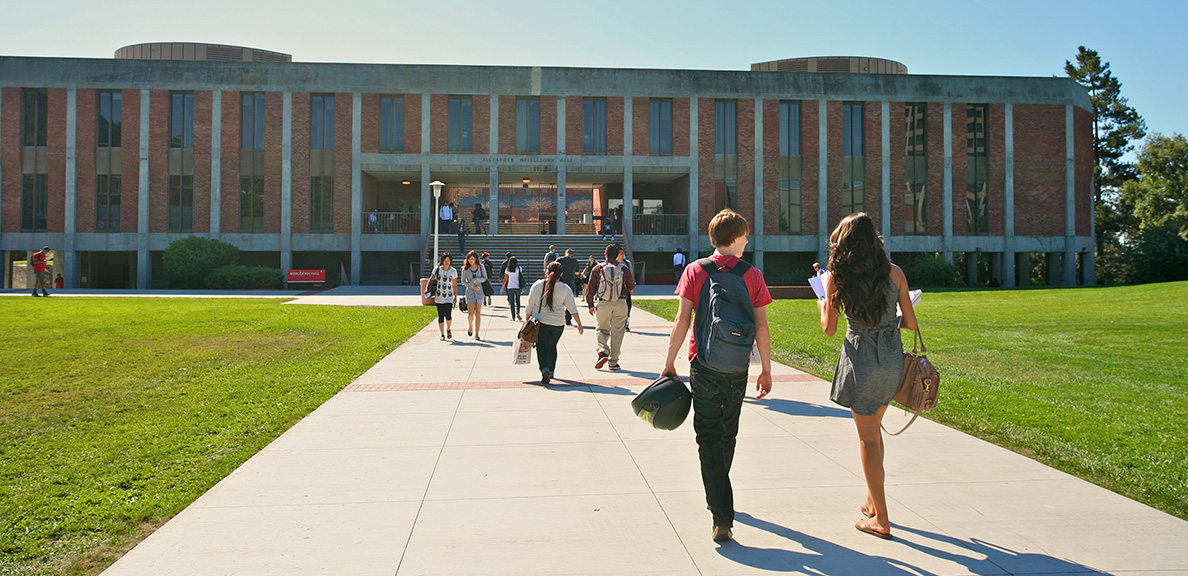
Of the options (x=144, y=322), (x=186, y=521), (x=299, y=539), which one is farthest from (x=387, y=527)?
(x=144, y=322)

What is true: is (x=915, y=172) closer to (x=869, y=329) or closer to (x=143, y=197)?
(x=143, y=197)

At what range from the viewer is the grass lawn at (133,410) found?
454cm

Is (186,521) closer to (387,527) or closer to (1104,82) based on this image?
(387,527)

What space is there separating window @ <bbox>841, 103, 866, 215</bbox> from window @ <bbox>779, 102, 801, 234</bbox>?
→ 8.23ft

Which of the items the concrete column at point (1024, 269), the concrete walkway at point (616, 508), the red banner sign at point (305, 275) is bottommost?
the concrete walkway at point (616, 508)

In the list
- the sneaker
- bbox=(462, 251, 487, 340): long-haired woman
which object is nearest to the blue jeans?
bbox=(462, 251, 487, 340): long-haired woman

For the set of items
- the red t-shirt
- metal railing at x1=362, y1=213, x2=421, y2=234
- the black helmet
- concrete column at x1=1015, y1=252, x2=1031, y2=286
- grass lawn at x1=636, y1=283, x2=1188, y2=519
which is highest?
metal railing at x1=362, y1=213, x2=421, y2=234

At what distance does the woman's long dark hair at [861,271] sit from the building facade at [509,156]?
3567cm

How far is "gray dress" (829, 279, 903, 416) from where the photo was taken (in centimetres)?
427

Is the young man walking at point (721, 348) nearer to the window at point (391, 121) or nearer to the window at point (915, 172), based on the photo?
the window at point (391, 121)

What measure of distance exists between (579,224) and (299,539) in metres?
40.5

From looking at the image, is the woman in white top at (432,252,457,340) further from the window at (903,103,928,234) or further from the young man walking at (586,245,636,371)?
the window at (903,103,928,234)

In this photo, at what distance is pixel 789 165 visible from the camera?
41.7m

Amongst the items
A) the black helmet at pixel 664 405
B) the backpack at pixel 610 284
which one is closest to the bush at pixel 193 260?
the backpack at pixel 610 284
